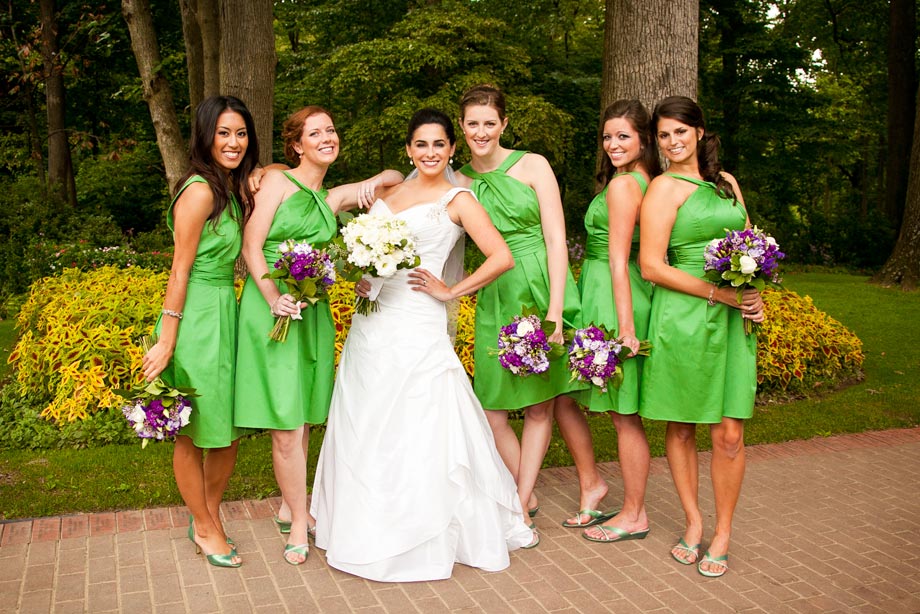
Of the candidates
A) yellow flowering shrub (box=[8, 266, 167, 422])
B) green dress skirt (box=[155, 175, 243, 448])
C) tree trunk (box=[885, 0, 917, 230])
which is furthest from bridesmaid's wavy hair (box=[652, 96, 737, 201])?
tree trunk (box=[885, 0, 917, 230])

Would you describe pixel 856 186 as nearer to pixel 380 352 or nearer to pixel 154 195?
pixel 154 195

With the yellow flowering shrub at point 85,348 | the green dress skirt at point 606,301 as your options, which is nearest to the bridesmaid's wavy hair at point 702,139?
the green dress skirt at point 606,301

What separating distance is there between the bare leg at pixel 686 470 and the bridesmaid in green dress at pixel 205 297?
8.07 ft

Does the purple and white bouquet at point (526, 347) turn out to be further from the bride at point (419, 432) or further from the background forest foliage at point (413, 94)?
the background forest foliage at point (413, 94)

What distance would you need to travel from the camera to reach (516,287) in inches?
192

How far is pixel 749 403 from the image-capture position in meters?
4.45

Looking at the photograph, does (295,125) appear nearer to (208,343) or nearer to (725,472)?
(208,343)

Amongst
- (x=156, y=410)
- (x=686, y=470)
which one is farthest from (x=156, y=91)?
(x=686, y=470)

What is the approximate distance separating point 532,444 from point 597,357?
919 millimetres

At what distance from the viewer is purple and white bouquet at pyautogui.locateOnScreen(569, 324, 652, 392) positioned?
4379 millimetres

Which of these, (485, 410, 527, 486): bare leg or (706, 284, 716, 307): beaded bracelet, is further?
(485, 410, 527, 486): bare leg

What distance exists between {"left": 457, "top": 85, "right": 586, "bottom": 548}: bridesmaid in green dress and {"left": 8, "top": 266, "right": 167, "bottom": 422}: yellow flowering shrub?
3357mm

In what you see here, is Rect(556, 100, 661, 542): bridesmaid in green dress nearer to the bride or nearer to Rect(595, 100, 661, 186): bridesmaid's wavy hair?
Rect(595, 100, 661, 186): bridesmaid's wavy hair

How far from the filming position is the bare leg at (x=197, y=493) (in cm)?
440
